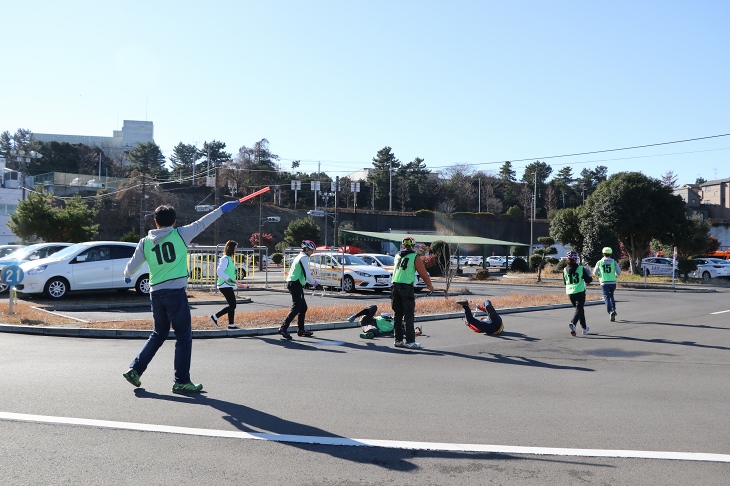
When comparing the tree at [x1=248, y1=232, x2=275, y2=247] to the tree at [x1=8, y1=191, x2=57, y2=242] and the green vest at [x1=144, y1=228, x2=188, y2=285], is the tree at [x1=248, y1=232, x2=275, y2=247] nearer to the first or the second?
the tree at [x1=8, y1=191, x2=57, y2=242]

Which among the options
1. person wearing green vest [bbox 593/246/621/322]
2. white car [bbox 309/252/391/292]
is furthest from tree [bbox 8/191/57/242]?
person wearing green vest [bbox 593/246/621/322]

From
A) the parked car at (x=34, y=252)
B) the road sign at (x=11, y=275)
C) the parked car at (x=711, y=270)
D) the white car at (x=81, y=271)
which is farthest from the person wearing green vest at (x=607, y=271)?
the parked car at (x=711, y=270)

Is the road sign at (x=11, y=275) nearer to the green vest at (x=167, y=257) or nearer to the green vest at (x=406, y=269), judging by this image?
the green vest at (x=167, y=257)

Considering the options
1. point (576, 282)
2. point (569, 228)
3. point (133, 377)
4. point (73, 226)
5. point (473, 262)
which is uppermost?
point (569, 228)

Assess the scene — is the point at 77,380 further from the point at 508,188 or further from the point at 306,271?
the point at 508,188

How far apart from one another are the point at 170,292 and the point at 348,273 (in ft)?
58.2

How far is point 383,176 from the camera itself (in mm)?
87812

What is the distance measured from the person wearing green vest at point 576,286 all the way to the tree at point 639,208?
1101 inches

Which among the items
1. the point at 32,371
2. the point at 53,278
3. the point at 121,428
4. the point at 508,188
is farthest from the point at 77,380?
the point at 508,188

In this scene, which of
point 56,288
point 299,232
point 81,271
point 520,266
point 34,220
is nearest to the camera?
point 56,288

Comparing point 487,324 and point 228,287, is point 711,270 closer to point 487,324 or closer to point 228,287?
point 487,324

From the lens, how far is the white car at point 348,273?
24391mm

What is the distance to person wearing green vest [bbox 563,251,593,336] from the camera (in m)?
12.8

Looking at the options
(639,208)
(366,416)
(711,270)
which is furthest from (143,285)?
(711,270)
